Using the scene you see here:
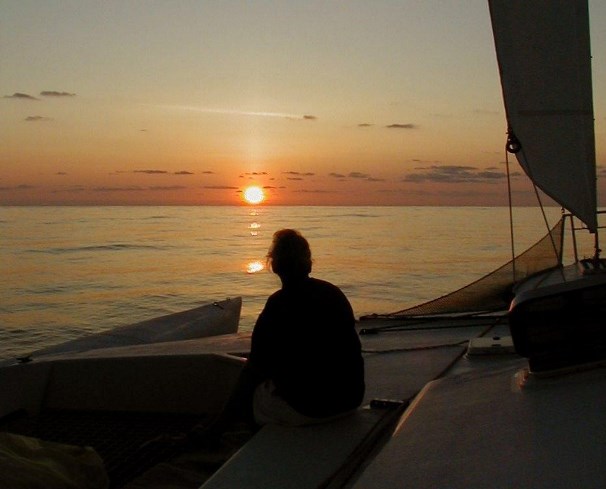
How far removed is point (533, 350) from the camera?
2580mm

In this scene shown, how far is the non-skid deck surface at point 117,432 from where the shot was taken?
4.17 m

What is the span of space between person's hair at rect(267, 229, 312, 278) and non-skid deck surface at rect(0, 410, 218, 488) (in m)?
1.20

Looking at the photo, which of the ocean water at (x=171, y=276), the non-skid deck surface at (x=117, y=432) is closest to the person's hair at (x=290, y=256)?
the non-skid deck surface at (x=117, y=432)

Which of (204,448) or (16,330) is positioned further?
(16,330)

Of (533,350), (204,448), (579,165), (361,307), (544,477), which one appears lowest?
(361,307)

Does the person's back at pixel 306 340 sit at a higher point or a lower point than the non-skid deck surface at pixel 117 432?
higher

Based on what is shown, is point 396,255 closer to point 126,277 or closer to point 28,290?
point 126,277

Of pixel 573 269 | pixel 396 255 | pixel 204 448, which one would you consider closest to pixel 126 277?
pixel 396 255

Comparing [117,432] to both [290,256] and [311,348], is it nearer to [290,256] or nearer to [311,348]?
[311,348]

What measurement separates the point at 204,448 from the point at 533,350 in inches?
88.8

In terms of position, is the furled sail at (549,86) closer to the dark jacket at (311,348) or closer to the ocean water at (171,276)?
the dark jacket at (311,348)

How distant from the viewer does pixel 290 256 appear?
3674 mm

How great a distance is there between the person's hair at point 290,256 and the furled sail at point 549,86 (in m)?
1.56

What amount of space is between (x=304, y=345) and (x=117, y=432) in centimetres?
194
